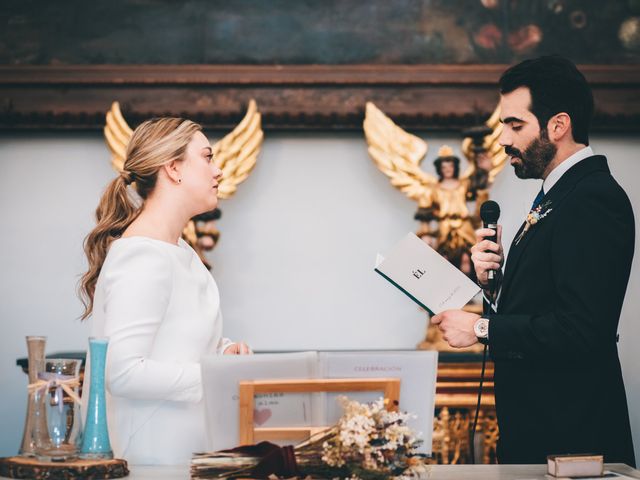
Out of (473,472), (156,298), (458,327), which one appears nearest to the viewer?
(473,472)

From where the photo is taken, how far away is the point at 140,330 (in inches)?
98.9

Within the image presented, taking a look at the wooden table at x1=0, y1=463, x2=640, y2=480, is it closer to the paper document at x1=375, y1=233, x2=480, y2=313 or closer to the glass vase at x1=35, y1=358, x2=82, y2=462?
the glass vase at x1=35, y1=358, x2=82, y2=462

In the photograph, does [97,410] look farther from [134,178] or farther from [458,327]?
[458,327]

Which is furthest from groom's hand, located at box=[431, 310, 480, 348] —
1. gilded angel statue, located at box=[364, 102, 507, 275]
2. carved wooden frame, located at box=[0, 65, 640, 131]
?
carved wooden frame, located at box=[0, 65, 640, 131]

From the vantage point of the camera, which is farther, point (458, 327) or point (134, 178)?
point (134, 178)

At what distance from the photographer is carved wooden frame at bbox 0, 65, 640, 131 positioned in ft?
14.3

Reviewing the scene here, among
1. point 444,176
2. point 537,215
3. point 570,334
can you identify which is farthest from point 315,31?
point 570,334

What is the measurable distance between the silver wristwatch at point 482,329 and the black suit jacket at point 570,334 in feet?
0.07

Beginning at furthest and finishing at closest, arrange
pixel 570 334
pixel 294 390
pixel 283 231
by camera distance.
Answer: pixel 283 231
pixel 570 334
pixel 294 390

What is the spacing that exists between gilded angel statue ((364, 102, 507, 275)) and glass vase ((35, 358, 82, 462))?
2.27 metres

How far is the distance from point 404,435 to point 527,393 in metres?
0.77

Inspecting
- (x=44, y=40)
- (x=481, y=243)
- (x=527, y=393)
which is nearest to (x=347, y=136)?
(x=44, y=40)

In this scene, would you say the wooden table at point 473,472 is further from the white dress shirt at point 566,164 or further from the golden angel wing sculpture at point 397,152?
the golden angel wing sculpture at point 397,152

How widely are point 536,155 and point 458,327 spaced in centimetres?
59
